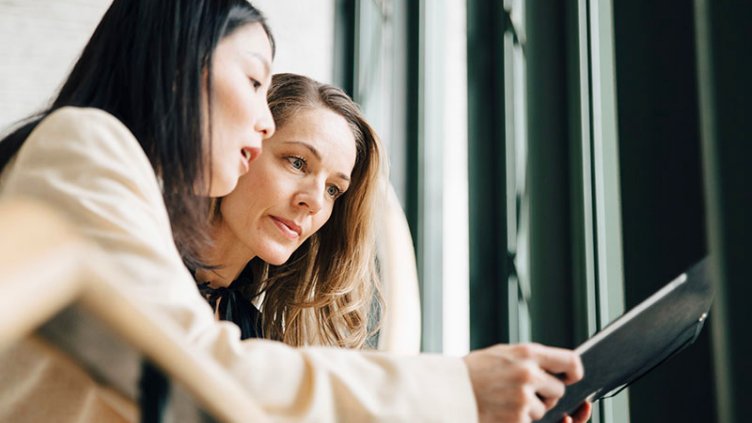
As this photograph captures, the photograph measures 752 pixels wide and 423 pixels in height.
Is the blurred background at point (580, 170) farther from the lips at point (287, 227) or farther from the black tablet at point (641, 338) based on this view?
the lips at point (287, 227)

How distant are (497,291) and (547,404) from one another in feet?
2.65

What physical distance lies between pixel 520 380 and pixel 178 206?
0.48m

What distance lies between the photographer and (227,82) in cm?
110

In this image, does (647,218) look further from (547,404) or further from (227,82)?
(227,82)

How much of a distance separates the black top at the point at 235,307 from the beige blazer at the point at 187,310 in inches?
35.1

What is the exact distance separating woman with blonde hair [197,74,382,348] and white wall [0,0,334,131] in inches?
38.9

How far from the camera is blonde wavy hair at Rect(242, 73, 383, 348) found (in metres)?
1.79

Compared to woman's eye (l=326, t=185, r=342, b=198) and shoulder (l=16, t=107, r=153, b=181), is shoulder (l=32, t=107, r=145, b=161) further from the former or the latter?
woman's eye (l=326, t=185, r=342, b=198)

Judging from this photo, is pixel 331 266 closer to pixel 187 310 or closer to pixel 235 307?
pixel 235 307

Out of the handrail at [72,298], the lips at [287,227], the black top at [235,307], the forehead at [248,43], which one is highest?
the forehead at [248,43]

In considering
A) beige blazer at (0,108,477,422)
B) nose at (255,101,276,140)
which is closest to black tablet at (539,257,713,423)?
beige blazer at (0,108,477,422)

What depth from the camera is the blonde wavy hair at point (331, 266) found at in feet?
5.87

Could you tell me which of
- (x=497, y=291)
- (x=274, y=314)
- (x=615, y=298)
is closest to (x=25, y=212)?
(x=615, y=298)

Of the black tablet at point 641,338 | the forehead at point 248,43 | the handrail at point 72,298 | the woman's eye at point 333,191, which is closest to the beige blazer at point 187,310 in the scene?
the black tablet at point 641,338
